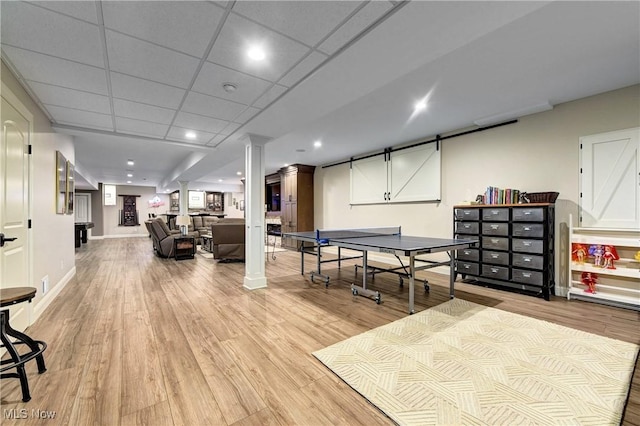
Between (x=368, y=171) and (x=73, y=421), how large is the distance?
625cm

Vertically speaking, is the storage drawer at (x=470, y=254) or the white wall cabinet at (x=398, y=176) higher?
the white wall cabinet at (x=398, y=176)

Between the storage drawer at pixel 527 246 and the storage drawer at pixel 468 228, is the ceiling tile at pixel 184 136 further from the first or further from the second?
the storage drawer at pixel 527 246

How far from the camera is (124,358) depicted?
2207 millimetres

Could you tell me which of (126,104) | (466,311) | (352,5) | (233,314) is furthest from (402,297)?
(126,104)

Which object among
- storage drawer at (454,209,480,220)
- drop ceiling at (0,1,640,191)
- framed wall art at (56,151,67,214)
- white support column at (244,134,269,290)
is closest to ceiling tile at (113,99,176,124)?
drop ceiling at (0,1,640,191)

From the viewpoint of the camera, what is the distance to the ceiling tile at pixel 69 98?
2.85 meters

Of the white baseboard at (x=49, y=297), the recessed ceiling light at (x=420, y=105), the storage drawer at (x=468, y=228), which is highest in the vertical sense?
the recessed ceiling light at (x=420, y=105)

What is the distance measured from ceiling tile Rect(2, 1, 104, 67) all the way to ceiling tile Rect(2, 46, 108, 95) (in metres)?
0.13

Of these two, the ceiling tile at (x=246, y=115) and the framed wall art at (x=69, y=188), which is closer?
the ceiling tile at (x=246, y=115)

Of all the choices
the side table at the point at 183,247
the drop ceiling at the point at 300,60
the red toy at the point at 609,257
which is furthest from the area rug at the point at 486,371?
the side table at the point at 183,247

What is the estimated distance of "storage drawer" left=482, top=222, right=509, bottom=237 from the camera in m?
4.00

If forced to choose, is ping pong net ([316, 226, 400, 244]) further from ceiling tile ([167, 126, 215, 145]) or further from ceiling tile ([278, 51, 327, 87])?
ceiling tile ([167, 126, 215, 145])

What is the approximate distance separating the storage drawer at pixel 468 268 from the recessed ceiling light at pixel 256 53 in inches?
165

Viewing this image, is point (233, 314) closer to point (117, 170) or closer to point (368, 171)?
point (368, 171)
